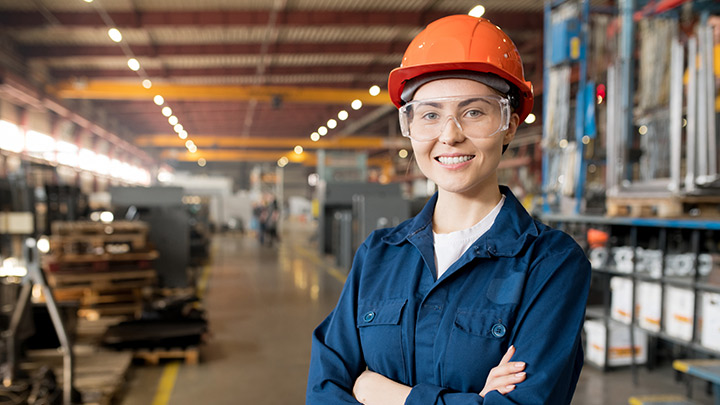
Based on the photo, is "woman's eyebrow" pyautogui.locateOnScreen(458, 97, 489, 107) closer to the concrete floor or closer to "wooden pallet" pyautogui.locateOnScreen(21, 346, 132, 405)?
the concrete floor

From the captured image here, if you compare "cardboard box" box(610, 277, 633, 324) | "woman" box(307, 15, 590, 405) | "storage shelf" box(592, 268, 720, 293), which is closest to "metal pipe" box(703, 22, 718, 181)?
"storage shelf" box(592, 268, 720, 293)

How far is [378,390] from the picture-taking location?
149cm

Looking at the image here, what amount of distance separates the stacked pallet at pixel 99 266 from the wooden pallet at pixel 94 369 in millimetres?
1411

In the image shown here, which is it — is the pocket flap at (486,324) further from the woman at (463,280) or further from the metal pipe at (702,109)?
the metal pipe at (702,109)

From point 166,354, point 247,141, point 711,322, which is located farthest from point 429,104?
point 247,141

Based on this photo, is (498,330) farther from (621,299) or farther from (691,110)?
(691,110)

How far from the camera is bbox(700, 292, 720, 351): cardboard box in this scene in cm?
397

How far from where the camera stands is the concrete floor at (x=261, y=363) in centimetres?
460

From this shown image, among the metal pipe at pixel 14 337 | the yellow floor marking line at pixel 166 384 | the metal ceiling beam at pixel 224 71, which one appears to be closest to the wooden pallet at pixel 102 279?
the yellow floor marking line at pixel 166 384

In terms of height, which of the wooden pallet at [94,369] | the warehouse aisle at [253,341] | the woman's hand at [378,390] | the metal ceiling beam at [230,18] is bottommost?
the warehouse aisle at [253,341]

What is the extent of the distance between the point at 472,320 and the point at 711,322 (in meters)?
3.56

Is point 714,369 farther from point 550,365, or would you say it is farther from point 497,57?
point 497,57

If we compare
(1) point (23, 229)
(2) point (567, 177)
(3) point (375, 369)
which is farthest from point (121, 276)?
(3) point (375, 369)

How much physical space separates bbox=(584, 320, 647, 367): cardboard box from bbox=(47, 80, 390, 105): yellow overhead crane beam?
12.0 m
